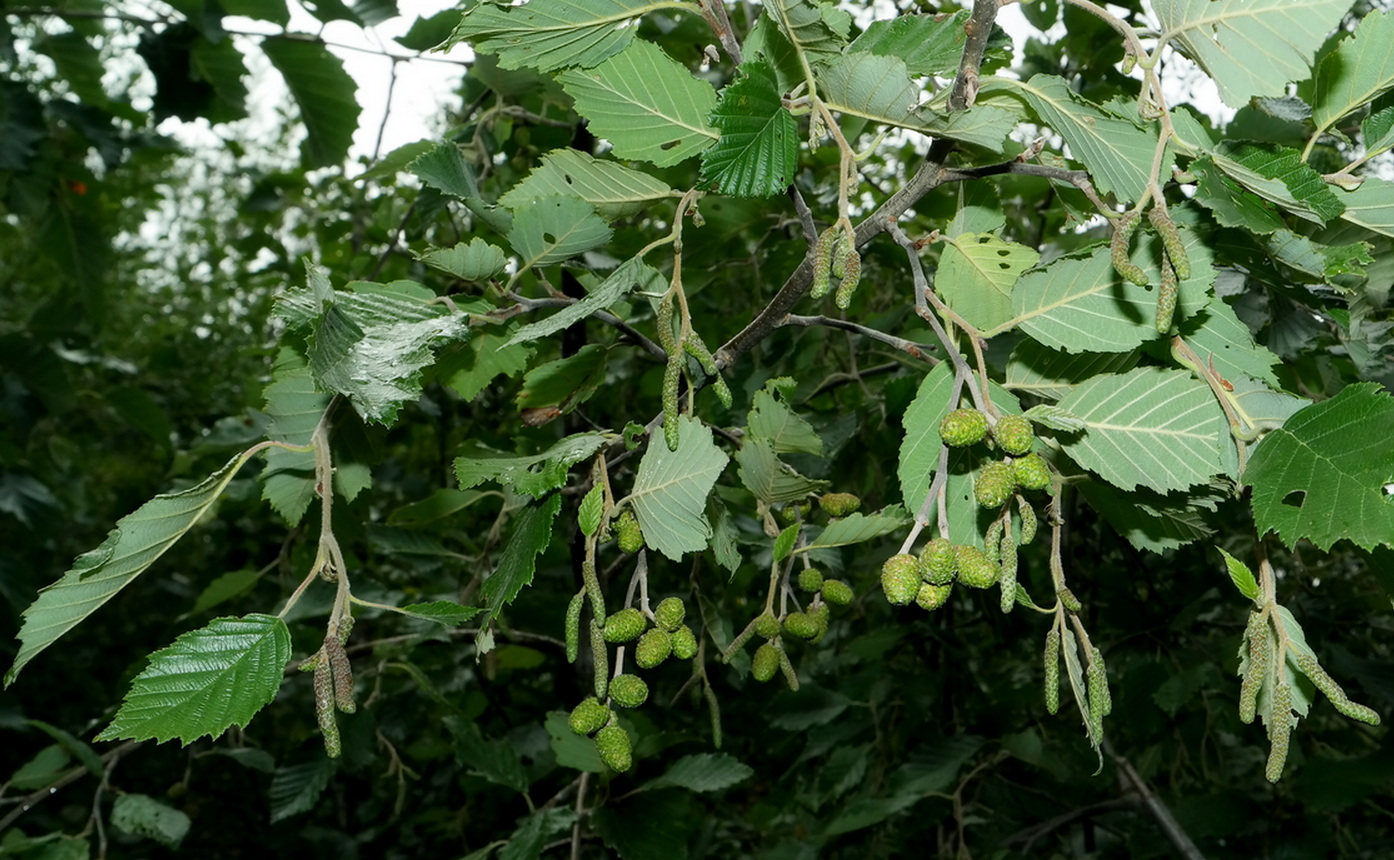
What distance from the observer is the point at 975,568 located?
680mm

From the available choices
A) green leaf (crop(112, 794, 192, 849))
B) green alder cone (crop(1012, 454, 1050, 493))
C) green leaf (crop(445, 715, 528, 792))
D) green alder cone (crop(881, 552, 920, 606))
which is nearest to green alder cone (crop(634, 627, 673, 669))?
green alder cone (crop(881, 552, 920, 606))

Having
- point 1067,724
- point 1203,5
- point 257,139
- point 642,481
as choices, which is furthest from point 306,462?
point 257,139

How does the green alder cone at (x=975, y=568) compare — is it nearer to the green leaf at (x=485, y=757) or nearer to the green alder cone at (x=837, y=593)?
the green alder cone at (x=837, y=593)

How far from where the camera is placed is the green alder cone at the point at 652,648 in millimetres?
833

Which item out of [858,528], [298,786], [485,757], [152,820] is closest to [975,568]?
[858,528]

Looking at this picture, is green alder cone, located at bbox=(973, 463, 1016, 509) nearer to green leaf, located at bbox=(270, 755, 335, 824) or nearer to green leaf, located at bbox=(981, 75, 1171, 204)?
green leaf, located at bbox=(981, 75, 1171, 204)

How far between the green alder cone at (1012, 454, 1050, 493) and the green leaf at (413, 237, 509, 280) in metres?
0.52

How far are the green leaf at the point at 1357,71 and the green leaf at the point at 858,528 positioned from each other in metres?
0.47

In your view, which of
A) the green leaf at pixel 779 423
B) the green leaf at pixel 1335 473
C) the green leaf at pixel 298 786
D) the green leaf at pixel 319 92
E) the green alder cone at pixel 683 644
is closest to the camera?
the green leaf at pixel 1335 473

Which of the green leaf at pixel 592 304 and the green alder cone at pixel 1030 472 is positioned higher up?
the green leaf at pixel 592 304

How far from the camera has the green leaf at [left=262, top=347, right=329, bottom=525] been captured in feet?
3.15

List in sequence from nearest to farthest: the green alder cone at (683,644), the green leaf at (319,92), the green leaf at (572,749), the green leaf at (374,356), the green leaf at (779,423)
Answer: the green leaf at (374,356) < the green alder cone at (683,644) < the green leaf at (779,423) < the green leaf at (572,749) < the green leaf at (319,92)

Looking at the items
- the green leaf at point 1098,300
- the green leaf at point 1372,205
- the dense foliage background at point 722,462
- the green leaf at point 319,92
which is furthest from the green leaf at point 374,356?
the green leaf at point 319,92

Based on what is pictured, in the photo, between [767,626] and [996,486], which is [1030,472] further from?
[767,626]
